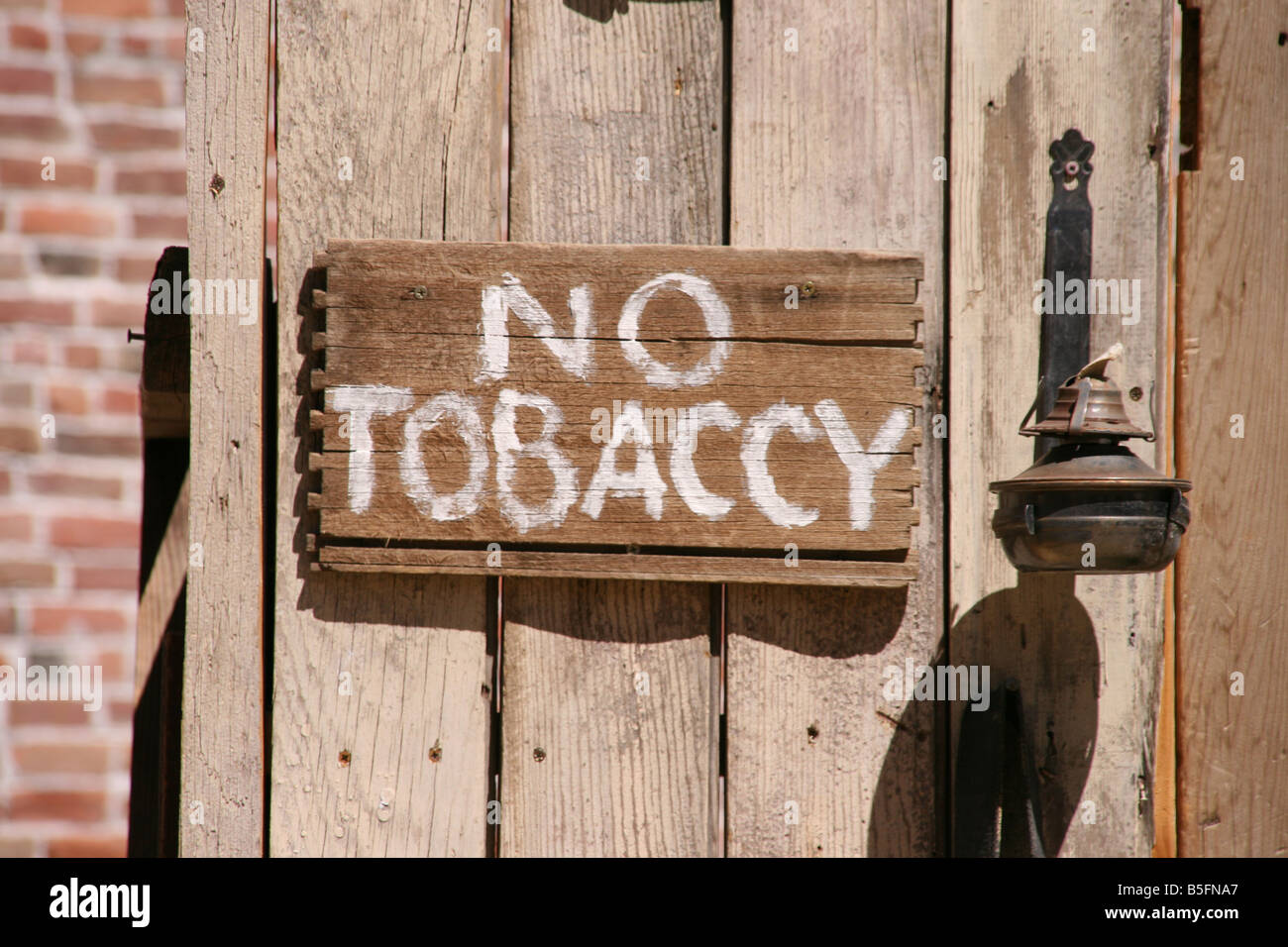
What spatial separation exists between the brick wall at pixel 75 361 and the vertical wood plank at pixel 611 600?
1.19 meters

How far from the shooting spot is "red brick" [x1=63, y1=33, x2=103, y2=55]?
238 centimetres

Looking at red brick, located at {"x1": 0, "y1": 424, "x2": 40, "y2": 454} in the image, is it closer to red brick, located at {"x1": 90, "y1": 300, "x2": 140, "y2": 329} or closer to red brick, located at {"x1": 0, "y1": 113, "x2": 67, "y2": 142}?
red brick, located at {"x1": 90, "y1": 300, "x2": 140, "y2": 329}

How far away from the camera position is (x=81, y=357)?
233 cm

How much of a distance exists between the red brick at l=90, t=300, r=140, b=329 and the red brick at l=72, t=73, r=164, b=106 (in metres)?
0.48

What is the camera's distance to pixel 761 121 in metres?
1.65

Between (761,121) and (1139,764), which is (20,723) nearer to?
(761,121)

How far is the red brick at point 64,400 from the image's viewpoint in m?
2.31

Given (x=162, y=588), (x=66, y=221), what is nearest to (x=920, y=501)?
(x=162, y=588)

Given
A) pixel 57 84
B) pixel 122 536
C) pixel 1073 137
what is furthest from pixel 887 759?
pixel 57 84

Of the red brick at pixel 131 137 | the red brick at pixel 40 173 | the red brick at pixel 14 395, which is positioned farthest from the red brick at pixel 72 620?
the red brick at pixel 131 137

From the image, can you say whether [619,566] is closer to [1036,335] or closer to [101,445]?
[1036,335]

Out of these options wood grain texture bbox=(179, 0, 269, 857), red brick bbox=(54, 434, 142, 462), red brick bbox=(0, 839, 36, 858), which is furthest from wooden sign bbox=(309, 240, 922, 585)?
red brick bbox=(0, 839, 36, 858)

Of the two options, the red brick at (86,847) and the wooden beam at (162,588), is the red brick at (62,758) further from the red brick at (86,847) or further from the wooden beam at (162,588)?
the wooden beam at (162,588)

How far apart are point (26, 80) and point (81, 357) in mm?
663
